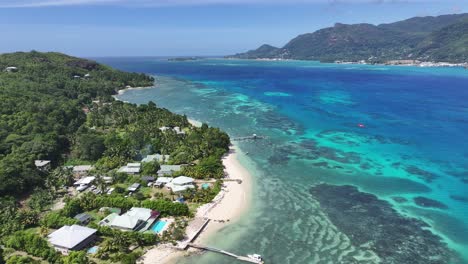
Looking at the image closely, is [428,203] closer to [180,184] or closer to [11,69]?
[180,184]

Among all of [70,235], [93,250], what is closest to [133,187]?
[70,235]

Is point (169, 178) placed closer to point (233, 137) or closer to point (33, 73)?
point (233, 137)

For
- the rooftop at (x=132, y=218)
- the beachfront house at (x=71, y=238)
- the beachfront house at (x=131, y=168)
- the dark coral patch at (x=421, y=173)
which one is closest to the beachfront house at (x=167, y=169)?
the beachfront house at (x=131, y=168)

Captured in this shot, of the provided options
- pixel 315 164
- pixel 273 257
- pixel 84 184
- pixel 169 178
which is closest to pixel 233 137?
pixel 315 164

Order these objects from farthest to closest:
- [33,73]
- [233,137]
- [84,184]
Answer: [33,73] < [233,137] < [84,184]

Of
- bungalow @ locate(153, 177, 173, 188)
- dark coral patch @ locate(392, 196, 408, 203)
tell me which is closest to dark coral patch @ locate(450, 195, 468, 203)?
dark coral patch @ locate(392, 196, 408, 203)

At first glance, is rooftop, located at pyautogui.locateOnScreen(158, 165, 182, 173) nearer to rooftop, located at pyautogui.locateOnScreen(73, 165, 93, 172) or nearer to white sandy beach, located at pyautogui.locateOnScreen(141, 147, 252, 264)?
white sandy beach, located at pyautogui.locateOnScreen(141, 147, 252, 264)

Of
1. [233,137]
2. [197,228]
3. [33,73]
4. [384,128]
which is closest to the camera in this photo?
[197,228]
